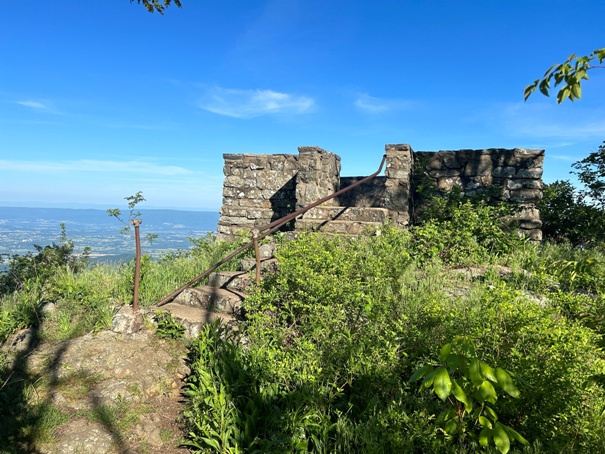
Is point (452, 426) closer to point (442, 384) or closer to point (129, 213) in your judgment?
point (442, 384)

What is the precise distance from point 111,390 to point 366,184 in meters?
6.94

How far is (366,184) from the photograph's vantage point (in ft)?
28.9

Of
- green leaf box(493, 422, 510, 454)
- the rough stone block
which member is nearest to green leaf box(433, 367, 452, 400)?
green leaf box(493, 422, 510, 454)

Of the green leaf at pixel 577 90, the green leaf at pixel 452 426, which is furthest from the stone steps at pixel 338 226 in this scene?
the green leaf at pixel 452 426

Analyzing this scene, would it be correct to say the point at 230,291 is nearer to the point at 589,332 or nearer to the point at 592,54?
the point at 589,332

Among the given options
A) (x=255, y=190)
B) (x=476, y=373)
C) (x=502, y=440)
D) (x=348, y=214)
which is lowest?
(x=502, y=440)

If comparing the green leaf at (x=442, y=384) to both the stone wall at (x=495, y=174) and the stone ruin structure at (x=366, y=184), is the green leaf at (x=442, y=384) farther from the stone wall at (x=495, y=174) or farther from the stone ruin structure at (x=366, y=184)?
the stone wall at (x=495, y=174)

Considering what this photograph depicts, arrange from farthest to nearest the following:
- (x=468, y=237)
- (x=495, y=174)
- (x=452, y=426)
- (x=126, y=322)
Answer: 1. (x=495, y=174)
2. (x=468, y=237)
3. (x=126, y=322)
4. (x=452, y=426)

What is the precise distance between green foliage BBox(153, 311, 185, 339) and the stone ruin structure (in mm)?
3255

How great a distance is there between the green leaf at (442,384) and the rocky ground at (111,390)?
2563 mm

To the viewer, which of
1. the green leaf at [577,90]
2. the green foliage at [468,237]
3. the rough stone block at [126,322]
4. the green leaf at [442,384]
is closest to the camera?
the green leaf at [442,384]

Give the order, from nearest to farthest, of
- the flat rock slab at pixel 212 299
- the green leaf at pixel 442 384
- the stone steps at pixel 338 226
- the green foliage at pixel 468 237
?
1. the green leaf at pixel 442 384
2. the flat rock slab at pixel 212 299
3. the green foliage at pixel 468 237
4. the stone steps at pixel 338 226

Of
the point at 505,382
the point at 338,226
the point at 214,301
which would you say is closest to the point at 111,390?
the point at 214,301

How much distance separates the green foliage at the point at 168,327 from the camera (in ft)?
13.8
